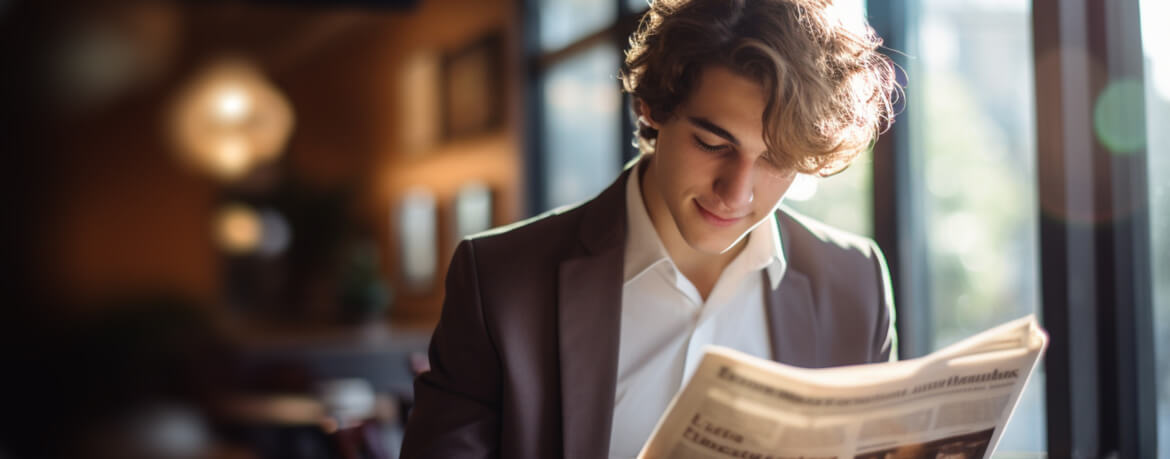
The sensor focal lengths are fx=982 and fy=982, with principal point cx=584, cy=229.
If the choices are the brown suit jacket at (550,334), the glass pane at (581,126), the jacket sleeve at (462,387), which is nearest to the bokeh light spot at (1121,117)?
the brown suit jacket at (550,334)

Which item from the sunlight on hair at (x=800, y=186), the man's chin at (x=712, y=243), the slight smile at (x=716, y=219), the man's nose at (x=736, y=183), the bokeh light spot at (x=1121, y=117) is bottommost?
the man's chin at (x=712, y=243)

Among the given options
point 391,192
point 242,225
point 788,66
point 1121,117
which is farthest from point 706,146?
point 242,225

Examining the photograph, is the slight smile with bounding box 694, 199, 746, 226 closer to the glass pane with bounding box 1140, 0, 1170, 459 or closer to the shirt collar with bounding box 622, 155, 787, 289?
the shirt collar with bounding box 622, 155, 787, 289

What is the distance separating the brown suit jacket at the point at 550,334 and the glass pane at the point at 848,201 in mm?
1594

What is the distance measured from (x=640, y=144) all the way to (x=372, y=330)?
17.6ft

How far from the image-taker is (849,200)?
121 inches

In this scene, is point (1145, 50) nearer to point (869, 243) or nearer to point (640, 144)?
point (869, 243)

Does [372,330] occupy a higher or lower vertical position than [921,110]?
lower

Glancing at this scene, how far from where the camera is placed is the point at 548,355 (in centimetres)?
126

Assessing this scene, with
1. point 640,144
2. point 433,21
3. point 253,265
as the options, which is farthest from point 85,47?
point 640,144

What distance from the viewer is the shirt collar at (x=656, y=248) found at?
4.38 feet

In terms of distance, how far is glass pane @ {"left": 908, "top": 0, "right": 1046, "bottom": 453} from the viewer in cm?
A: 243

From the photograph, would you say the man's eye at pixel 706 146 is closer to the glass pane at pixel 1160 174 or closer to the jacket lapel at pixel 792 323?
the jacket lapel at pixel 792 323

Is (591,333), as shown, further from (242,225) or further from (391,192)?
(242,225)
